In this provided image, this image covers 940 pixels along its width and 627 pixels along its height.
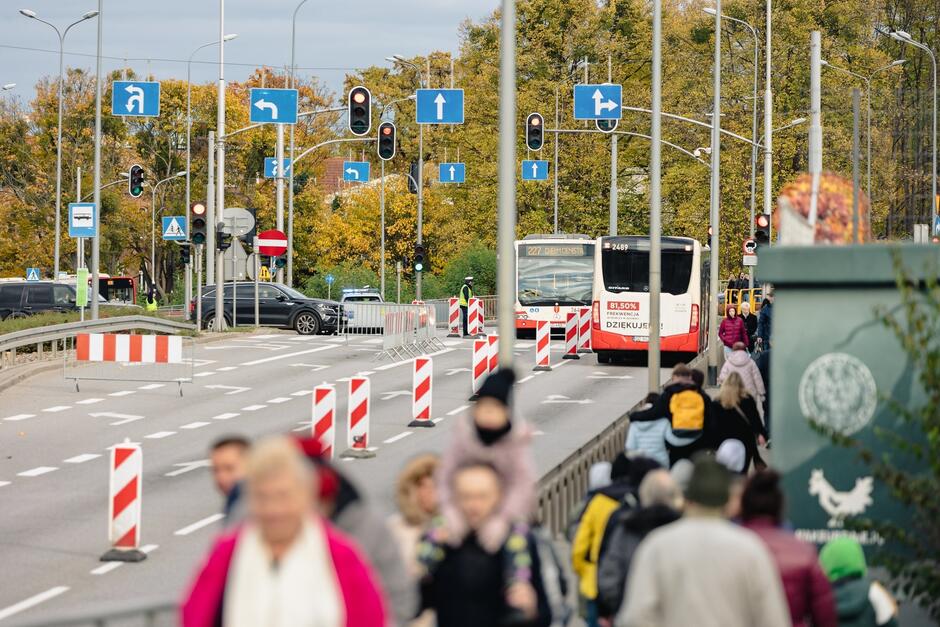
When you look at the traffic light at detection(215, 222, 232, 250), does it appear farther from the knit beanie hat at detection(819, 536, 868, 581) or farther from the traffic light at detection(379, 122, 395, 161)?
the knit beanie hat at detection(819, 536, 868, 581)

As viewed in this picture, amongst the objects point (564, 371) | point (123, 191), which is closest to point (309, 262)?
point (123, 191)

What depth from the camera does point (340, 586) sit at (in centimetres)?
484

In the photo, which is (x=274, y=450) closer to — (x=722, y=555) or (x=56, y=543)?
(x=722, y=555)

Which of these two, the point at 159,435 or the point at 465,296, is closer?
the point at 159,435

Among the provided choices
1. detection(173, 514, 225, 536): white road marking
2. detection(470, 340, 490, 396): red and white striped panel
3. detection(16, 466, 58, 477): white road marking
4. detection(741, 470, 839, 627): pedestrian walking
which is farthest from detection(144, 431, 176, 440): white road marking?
detection(741, 470, 839, 627): pedestrian walking

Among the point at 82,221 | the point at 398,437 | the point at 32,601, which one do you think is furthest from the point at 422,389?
the point at 82,221

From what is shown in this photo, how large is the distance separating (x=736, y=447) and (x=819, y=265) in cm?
314

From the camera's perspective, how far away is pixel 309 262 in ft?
281

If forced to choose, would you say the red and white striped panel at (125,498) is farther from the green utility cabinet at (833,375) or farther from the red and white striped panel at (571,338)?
the red and white striped panel at (571,338)

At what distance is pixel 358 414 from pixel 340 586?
1647cm

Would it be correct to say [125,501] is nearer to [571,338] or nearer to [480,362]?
[480,362]

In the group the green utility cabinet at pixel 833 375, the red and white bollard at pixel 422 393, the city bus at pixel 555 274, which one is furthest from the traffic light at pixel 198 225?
the green utility cabinet at pixel 833 375

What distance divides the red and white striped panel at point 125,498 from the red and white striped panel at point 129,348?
11.9 meters

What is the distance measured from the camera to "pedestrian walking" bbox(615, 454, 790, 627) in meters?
5.58
